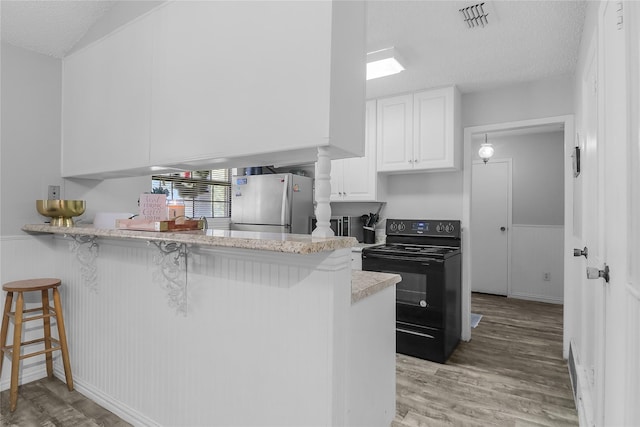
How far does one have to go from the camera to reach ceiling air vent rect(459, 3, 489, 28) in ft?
6.78

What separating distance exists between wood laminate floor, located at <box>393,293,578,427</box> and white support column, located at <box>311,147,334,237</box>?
4.80ft

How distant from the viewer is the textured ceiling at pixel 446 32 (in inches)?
82.2

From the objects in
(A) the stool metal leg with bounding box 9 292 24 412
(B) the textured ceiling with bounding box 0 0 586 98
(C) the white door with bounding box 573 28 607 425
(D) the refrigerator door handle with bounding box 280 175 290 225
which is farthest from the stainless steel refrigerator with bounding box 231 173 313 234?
(C) the white door with bounding box 573 28 607 425

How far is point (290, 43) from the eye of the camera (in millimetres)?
1316

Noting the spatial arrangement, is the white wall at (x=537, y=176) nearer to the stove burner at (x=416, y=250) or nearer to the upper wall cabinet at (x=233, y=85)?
the stove burner at (x=416, y=250)

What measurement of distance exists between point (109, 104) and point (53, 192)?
91cm

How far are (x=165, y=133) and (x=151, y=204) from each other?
0.37m

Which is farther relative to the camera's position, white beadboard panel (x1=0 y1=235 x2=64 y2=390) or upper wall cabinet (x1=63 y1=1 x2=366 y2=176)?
white beadboard panel (x1=0 y1=235 x2=64 y2=390)

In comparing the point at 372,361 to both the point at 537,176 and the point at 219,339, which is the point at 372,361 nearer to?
the point at 219,339

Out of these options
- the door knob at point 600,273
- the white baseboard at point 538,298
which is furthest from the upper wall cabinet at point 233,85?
the white baseboard at point 538,298

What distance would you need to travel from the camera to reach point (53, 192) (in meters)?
2.49

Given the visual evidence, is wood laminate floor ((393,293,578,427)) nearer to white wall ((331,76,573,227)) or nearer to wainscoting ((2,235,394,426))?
wainscoting ((2,235,394,426))

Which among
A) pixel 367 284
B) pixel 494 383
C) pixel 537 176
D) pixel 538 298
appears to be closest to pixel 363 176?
pixel 494 383

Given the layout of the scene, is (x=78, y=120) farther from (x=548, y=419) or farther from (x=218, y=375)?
(x=548, y=419)
